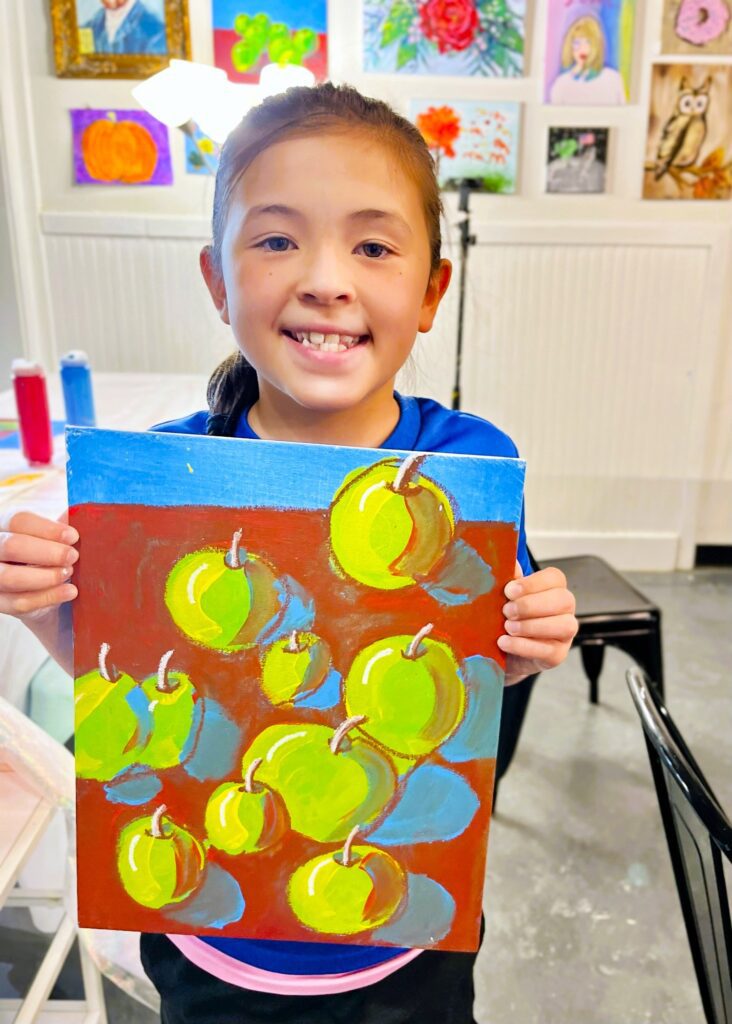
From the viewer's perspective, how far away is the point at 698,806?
61 cm

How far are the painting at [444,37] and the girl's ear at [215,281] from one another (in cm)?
218

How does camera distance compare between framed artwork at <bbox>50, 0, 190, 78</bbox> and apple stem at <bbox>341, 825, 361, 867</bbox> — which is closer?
apple stem at <bbox>341, 825, 361, 867</bbox>

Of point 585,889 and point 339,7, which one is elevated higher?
point 339,7

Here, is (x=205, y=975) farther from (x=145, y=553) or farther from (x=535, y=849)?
(x=535, y=849)

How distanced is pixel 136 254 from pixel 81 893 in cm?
243

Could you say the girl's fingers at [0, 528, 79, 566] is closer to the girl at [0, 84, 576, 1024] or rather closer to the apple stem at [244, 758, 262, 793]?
the girl at [0, 84, 576, 1024]

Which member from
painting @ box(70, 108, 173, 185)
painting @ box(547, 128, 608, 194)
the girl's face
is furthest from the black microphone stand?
the girl's face

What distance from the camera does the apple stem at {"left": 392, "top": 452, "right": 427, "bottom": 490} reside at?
53 cm

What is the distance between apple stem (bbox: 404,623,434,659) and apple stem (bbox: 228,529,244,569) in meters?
0.14

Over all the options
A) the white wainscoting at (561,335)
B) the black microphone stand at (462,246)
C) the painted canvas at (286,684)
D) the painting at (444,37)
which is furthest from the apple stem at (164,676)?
the painting at (444,37)

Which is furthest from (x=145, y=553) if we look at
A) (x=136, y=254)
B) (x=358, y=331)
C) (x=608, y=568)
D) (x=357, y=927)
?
(x=136, y=254)

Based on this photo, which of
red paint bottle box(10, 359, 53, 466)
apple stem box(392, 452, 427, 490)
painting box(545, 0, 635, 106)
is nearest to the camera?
apple stem box(392, 452, 427, 490)

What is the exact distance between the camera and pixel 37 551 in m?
0.54

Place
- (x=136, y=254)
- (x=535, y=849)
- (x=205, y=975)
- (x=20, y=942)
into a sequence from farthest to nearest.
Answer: (x=136, y=254) → (x=535, y=849) → (x=20, y=942) → (x=205, y=975)
